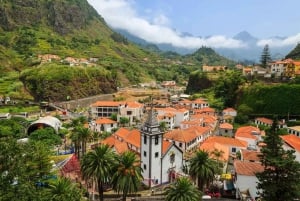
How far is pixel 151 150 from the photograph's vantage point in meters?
40.7

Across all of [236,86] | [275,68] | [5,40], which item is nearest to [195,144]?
[236,86]

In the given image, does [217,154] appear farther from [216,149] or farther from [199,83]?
[199,83]

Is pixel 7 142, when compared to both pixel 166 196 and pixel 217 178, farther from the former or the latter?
pixel 217 178

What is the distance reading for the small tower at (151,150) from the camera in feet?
133

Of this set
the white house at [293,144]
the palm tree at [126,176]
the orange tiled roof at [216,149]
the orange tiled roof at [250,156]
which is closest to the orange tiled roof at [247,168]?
the orange tiled roof at [250,156]

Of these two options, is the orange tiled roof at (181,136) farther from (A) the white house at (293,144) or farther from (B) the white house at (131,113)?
(B) the white house at (131,113)

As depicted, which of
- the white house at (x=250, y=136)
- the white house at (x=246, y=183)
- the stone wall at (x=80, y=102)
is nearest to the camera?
the white house at (x=246, y=183)

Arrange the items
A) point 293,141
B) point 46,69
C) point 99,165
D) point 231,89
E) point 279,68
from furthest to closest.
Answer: point 46,69 < point 279,68 < point 231,89 < point 293,141 < point 99,165

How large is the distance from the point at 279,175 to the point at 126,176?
1441 centimetres

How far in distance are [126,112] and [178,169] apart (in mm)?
43660

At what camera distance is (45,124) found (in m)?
67.1

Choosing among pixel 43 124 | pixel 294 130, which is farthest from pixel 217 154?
pixel 43 124

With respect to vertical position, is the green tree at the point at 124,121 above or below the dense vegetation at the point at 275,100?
below

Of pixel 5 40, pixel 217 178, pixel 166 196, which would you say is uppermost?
pixel 5 40
